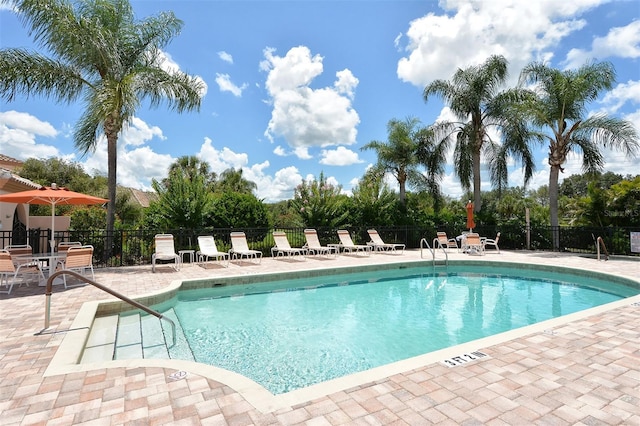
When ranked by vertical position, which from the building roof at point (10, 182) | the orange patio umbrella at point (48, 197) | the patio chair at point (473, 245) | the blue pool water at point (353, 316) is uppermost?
the building roof at point (10, 182)

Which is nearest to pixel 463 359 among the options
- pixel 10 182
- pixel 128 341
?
pixel 128 341

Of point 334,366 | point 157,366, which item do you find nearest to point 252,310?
point 334,366

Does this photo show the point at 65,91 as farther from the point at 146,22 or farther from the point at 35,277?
the point at 35,277

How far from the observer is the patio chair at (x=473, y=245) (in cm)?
1487

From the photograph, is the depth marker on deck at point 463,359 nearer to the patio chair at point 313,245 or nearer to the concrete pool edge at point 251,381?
the concrete pool edge at point 251,381

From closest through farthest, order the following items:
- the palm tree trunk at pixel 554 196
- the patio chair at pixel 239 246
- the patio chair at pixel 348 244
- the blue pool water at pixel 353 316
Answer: the blue pool water at pixel 353 316
the patio chair at pixel 239 246
the patio chair at pixel 348 244
the palm tree trunk at pixel 554 196

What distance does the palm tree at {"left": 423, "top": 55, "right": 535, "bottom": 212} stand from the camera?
1820 cm

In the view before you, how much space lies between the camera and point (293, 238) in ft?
53.8

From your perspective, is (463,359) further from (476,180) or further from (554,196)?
(476,180)

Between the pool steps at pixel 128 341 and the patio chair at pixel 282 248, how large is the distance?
739 centimetres

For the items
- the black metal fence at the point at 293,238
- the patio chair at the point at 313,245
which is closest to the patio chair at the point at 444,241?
the black metal fence at the point at 293,238

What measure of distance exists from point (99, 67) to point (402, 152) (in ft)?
49.2

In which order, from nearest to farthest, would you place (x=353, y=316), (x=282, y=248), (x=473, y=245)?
(x=353, y=316)
(x=282, y=248)
(x=473, y=245)

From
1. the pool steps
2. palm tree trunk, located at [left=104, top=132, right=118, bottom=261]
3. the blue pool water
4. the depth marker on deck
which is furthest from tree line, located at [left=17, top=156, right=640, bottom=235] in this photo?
the depth marker on deck
